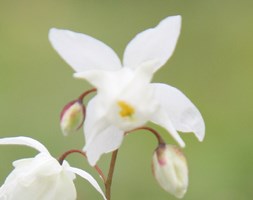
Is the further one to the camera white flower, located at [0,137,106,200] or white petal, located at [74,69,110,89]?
white flower, located at [0,137,106,200]

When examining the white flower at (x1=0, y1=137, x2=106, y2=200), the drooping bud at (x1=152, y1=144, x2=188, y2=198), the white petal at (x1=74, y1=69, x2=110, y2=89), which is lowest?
the white flower at (x1=0, y1=137, x2=106, y2=200)

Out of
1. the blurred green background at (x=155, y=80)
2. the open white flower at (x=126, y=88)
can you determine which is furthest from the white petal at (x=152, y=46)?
the blurred green background at (x=155, y=80)

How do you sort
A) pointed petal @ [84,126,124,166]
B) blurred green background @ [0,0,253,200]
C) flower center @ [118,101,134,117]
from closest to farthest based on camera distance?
1. flower center @ [118,101,134,117]
2. pointed petal @ [84,126,124,166]
3. blurred green background @ [0,0,253,200]

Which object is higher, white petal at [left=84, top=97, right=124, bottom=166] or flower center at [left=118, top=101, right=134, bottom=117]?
flower center at [left=118, top=101, right=134, bottom=117]

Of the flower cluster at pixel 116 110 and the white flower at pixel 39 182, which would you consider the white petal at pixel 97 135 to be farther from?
the white flower at pixel 39 182

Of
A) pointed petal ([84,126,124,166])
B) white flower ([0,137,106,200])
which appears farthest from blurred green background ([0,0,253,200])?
pointed petal ([84,126,124,166])

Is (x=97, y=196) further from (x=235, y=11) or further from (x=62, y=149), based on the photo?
(x=235, y=11)

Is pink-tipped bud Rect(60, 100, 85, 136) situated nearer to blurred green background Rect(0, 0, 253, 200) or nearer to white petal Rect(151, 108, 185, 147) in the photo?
white petal Rect(151, 108, 185, 147)
